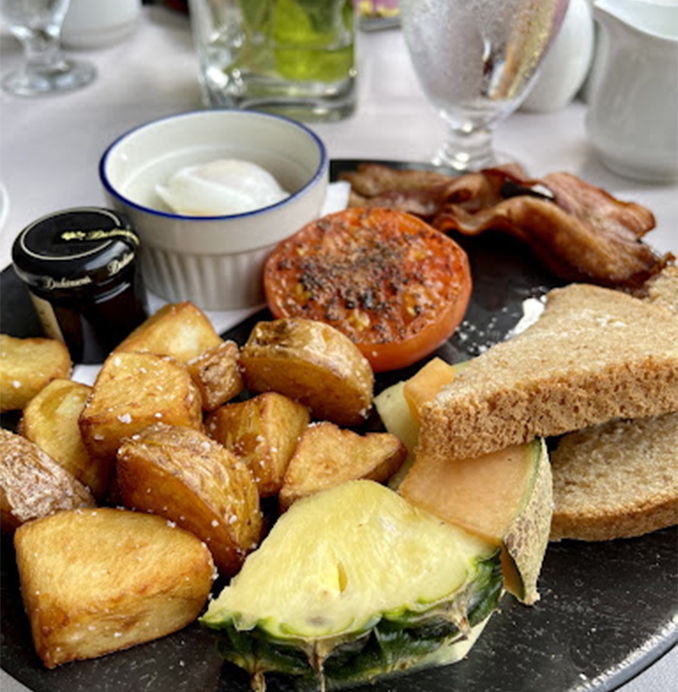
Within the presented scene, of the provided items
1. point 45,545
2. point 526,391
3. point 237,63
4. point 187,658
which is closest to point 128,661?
point 187,658

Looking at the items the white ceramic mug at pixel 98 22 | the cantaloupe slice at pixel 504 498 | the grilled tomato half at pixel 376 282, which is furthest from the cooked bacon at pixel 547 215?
the white ceramic mug at pixel 98 22

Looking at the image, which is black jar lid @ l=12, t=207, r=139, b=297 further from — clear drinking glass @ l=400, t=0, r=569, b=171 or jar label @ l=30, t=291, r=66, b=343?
clear drinking glass @ l=400, t=0, r=569, b=171

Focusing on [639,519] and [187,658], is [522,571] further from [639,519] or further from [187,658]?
[187,658]

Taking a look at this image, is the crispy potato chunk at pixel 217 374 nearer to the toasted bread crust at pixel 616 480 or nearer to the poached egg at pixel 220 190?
the poached egg at pixel 220 190

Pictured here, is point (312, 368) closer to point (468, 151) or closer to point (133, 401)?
point (133, 401)

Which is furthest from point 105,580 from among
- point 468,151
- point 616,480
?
point 468,151

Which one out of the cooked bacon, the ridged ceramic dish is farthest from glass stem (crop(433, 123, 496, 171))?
the ridged ceramic dish
